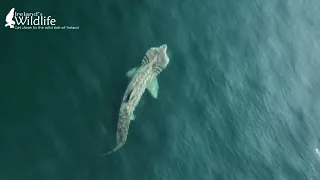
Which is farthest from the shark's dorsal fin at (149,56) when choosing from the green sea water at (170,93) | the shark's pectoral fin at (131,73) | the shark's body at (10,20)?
the shark's body at (10,20)

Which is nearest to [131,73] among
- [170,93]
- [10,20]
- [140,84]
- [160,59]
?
[140,84]

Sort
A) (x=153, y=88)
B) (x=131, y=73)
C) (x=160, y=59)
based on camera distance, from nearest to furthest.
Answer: (x=131, y=73) < (x=153, y=88) < (x=160, y=59)

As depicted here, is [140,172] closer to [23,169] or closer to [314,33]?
[23,169]

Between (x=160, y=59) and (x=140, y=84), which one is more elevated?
(x=160, y=59)

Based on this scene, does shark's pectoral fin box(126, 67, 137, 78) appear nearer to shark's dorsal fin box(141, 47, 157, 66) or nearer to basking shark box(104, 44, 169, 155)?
basking shark box(104, 44, 169, 155)

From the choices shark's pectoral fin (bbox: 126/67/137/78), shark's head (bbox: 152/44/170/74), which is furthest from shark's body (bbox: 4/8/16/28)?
shark's head (bbox: 152/44/170/74)

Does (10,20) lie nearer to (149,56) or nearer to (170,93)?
(149,56)

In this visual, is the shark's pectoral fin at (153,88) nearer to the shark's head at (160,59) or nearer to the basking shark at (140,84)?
the basking shark at (140,84)
